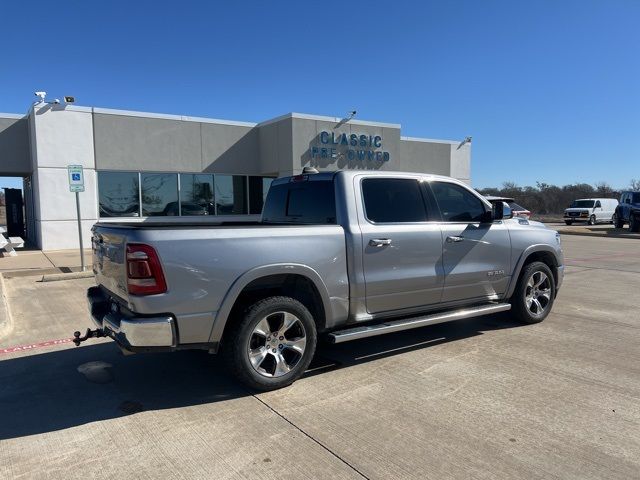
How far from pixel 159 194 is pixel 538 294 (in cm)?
1468

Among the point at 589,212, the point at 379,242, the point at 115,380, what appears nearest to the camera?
the point at 115,380

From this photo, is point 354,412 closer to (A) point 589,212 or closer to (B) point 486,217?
(B) point 486,217

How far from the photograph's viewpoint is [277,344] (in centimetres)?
433

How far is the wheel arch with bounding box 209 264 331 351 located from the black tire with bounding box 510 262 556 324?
9.87 ft

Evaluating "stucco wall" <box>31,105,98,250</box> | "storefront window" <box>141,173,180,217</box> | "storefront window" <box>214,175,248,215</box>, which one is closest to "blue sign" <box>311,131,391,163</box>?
"storefront window" <box>214,175,248,215</box>

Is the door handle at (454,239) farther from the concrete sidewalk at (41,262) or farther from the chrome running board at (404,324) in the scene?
the concrete sidewalk at (41,262)

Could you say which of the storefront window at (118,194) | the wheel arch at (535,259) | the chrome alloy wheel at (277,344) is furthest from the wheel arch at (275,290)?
the storefront window at (118,194)

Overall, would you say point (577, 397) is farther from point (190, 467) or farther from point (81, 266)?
point (81, 266)

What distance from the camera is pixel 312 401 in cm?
410

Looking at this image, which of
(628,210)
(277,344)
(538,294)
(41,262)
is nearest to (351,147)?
(41,262)

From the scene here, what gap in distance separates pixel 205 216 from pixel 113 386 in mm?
14688

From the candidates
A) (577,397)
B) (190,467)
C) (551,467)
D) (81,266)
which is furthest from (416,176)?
(81,266)

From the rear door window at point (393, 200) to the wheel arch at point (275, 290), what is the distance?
0.94 metres

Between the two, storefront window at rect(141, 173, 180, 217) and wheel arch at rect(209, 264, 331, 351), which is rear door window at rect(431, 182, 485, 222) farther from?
storefront window at rect(141, 173, 180, 217)
